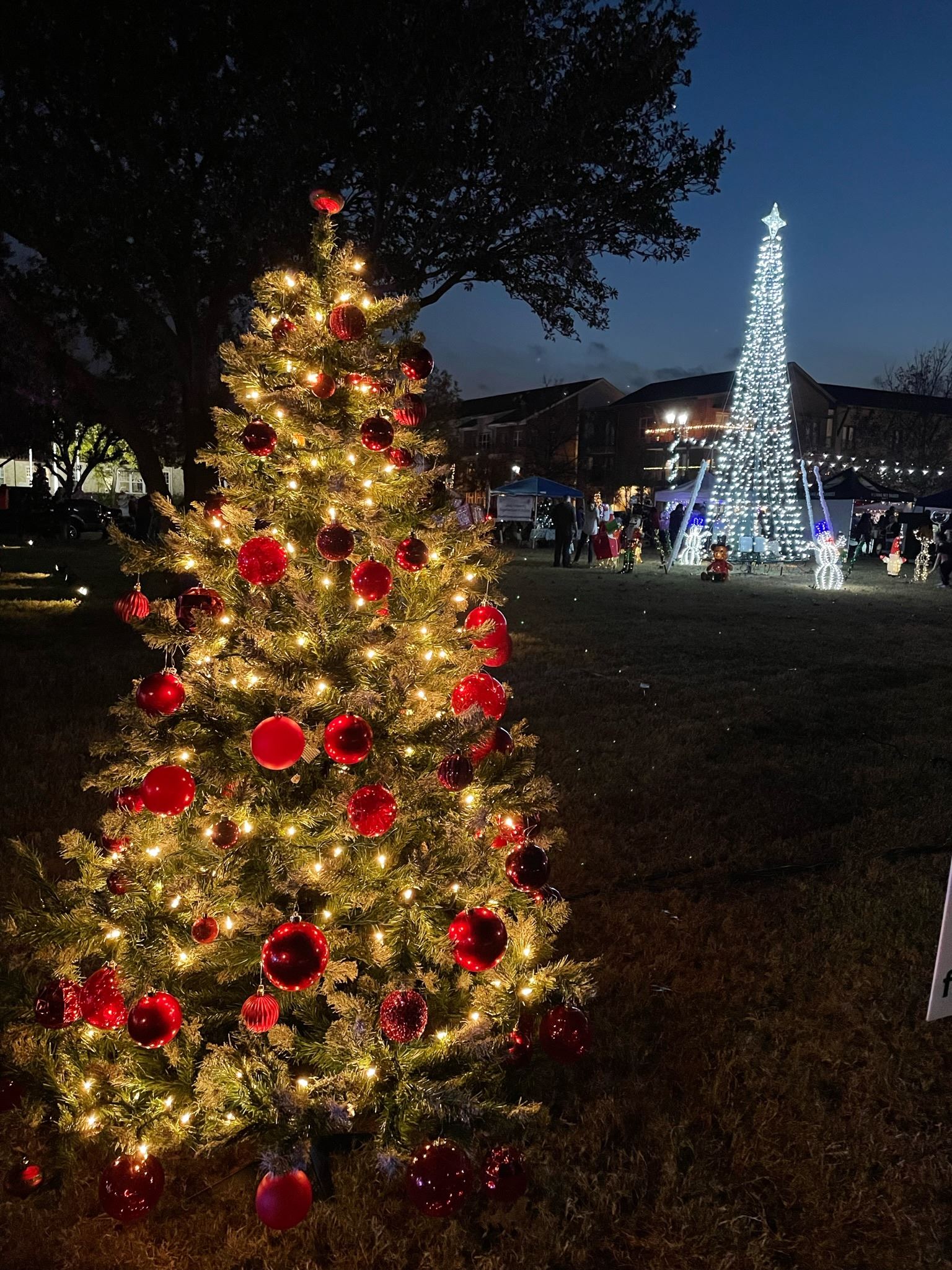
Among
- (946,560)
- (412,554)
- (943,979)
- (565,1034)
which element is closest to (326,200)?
(412,554)

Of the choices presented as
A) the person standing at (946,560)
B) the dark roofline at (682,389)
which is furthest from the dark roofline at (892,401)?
the person standing at (946,560)

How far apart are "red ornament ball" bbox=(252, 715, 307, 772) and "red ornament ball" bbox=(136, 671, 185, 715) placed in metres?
0.38

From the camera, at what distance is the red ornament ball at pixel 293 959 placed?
6.28ft

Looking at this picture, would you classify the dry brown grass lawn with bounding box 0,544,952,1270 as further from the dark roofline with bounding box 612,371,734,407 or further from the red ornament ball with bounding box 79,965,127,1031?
the dark roofline with bounding box 612,371,734,407

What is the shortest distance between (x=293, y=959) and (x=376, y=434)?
1.41 m

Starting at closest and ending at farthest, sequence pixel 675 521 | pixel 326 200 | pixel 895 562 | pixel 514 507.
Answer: pixel 326 200 < pixel 895 562 < pixel 675 521 < pixel 514 507

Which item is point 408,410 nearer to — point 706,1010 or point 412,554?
point 412,554

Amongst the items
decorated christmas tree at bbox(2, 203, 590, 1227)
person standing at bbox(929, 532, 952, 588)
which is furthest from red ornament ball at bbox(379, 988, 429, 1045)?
person standing at bbox(929, 532, 952, 588)

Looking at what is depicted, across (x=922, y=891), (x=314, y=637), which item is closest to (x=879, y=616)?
(x=922, y=891)

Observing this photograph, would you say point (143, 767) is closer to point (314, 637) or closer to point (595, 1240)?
point (314, 637)

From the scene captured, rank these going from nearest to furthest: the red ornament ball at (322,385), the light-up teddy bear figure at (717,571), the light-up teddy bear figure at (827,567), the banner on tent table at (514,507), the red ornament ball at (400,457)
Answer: the red ornament ball at (322,385), the red ornament ball at (400,457), the light-up teddy bear figure at (827,567), the light-up teddy bear figure at (717,571), the banner on tent table at (514,507)

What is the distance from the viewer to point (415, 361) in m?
2.44

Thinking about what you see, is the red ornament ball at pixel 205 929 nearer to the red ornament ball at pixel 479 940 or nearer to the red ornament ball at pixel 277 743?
the red ornament ball at pixel 277 743

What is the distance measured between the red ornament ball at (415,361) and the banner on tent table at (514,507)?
90.8 feet
